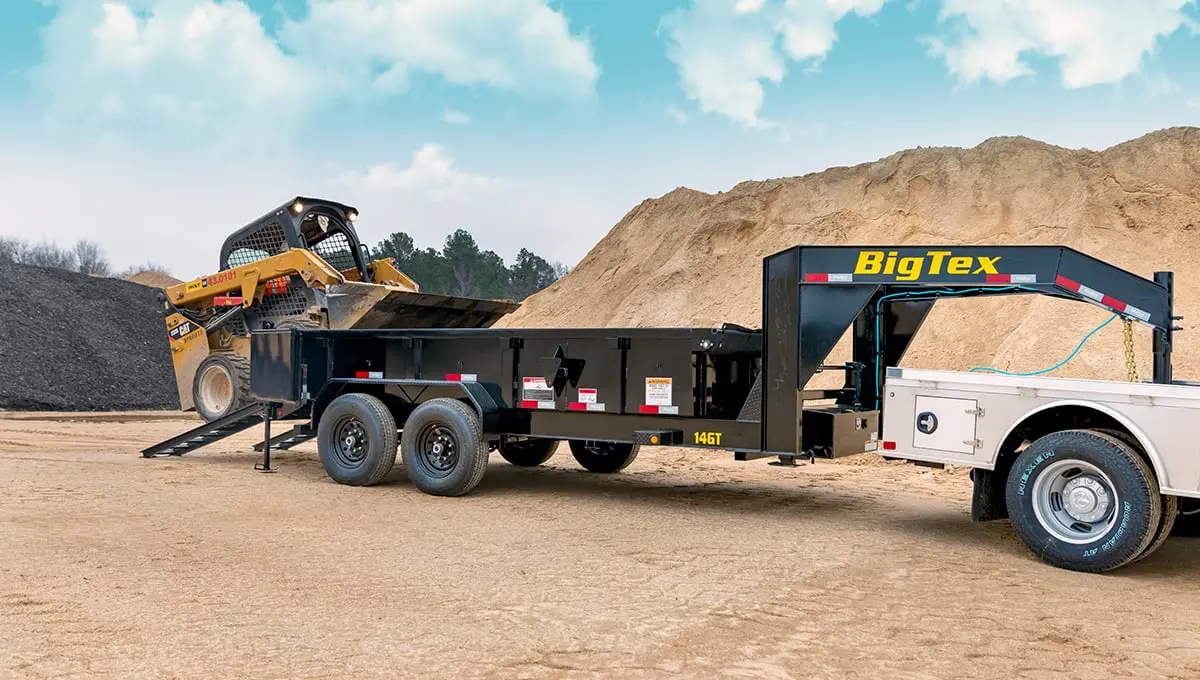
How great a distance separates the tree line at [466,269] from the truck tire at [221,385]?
34.9 metres

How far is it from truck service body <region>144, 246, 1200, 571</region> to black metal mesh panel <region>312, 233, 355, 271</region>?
405 cm

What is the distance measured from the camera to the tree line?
5216 centimetres

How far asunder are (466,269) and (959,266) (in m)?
47.8

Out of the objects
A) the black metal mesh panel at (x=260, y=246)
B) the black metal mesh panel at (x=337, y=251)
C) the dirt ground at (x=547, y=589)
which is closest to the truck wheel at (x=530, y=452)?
the dirt ground at (x=547, y=589)

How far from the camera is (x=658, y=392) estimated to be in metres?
9.21

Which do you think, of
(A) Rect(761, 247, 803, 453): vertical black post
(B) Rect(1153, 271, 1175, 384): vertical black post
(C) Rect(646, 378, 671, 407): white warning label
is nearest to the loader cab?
(C) Rect(646, 378, 671, 407): white warning label

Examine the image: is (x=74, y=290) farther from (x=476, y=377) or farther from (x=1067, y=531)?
(x=1067, y=531)

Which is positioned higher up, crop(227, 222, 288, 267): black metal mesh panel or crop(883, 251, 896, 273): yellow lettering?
crop(227, 222, 288, 267): black metal mesh panel

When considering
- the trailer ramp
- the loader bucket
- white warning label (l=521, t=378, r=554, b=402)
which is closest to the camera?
white warning label (l=521, t=378, r=554, b=402)

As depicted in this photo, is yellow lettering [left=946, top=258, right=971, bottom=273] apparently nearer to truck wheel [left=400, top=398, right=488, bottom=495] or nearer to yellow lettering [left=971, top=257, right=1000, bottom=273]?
yellow lettering [left=971, top=257, right=1000, bottom=273]

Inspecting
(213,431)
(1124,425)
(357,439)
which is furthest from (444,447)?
(1124,425)

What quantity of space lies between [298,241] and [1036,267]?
1084 centimetres

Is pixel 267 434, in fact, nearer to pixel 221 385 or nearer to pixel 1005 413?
pixel 221 385

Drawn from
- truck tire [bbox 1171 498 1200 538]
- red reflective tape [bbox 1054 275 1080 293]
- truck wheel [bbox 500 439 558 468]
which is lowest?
truck tire [bbox 1171 498 1200 538]
